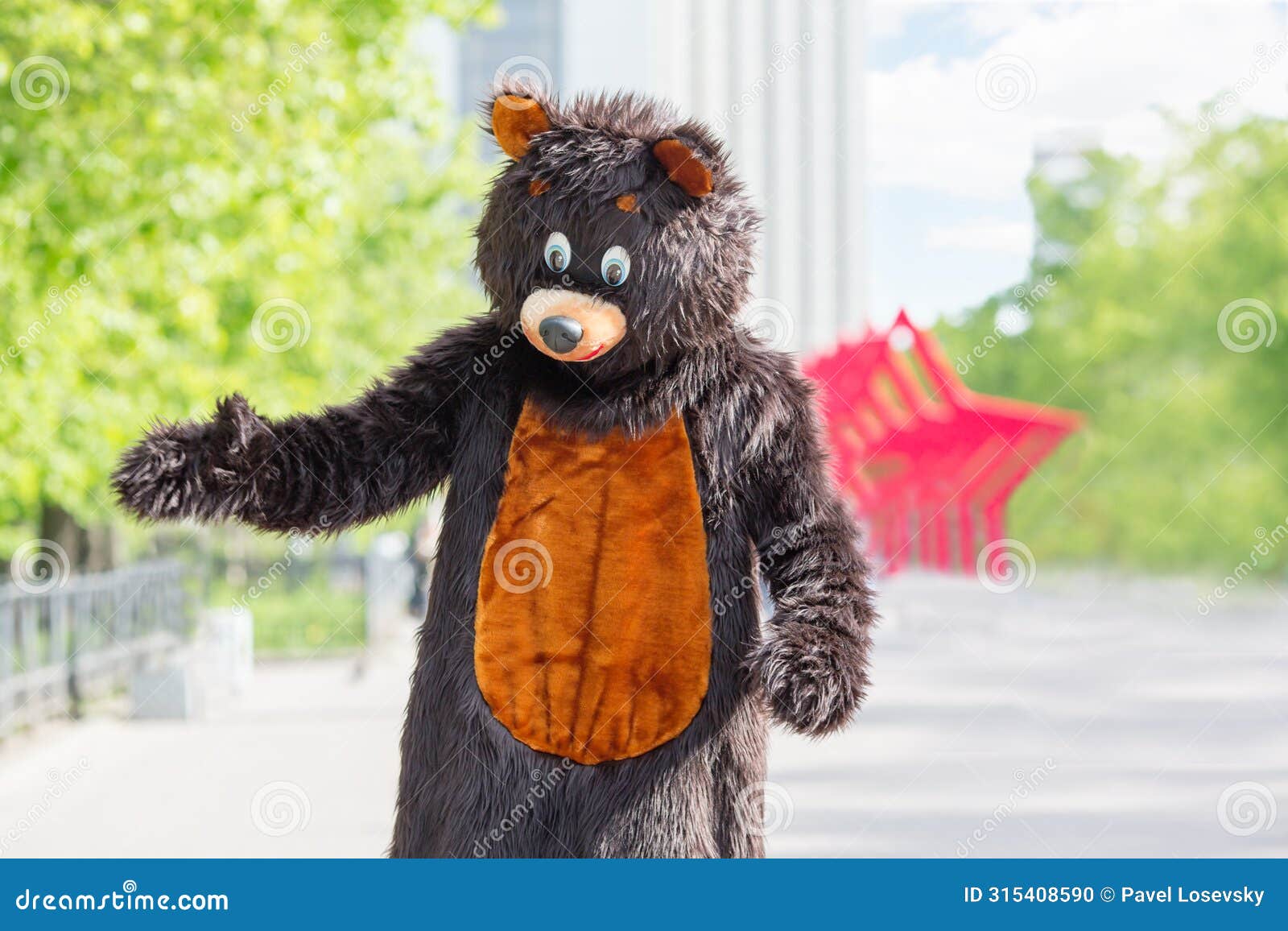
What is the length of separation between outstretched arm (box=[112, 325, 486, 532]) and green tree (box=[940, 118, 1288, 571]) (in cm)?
1492

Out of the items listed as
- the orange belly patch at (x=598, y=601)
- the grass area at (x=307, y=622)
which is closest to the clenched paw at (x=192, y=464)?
the orange belly patch at (x=598, y=601)

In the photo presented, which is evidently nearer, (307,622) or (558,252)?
(558,252)

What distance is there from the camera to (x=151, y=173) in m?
6.38

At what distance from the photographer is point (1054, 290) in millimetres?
22516

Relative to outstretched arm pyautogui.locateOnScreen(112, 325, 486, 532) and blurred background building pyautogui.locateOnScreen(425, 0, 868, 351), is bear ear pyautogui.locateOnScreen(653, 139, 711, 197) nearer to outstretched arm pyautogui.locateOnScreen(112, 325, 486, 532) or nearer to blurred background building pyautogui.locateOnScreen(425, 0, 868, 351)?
outstretched arm pyautogui.locateOnScreen(112, 325, 486, 532)

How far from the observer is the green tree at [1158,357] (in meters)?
18.2

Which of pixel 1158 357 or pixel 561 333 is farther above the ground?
pixel 1158 357

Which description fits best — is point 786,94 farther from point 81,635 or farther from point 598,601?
point 598,601

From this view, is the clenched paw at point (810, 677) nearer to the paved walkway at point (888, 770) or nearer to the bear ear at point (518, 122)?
the paved walkway at point (888, 770)

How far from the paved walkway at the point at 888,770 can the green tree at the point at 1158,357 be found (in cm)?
684

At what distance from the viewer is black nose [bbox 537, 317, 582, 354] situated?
2344 mm

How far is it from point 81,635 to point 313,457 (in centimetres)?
740

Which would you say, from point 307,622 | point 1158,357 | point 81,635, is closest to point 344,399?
point 81,635
